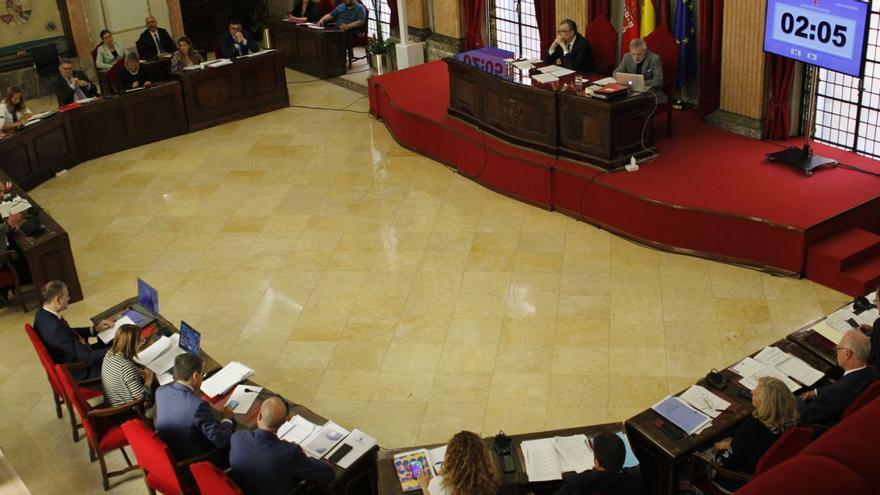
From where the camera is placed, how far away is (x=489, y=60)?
35.4 feet

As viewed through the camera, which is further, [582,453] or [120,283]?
[120,283]

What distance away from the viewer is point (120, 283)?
9.17 meters

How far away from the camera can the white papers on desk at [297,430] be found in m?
5.65

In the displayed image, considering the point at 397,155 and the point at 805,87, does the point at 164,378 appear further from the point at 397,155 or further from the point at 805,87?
the point at 805,87

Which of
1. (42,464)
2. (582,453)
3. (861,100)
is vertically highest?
(861,100)

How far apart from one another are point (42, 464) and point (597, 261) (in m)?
5.13

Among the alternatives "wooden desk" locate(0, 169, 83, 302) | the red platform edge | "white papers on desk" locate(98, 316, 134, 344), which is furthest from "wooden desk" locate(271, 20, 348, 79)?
"white papers on desk" locate(98, 316, 134, 344)

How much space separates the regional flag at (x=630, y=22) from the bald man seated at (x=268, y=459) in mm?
7580

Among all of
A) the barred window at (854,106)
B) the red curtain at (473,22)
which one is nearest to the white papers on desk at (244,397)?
the barred window at (854,106)

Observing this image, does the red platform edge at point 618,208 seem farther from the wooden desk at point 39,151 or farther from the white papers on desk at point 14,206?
the white papers on desk at point 14,206

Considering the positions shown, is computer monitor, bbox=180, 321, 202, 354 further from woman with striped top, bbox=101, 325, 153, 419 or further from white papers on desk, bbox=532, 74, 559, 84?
white papers on desk, bbox=532, 74, 559, 84

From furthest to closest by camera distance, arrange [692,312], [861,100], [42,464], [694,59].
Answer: [694,59] → [861,100] → [692,312] → [42,464]

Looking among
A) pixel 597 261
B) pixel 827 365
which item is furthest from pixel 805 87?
pixel 827 365

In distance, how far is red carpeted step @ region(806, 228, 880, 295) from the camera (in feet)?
26.0
